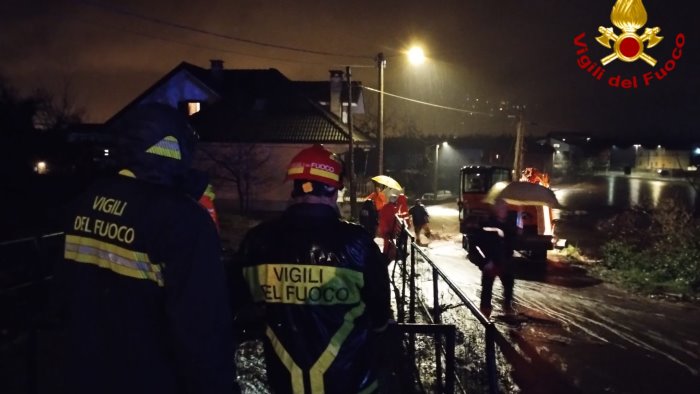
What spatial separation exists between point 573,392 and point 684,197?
35.0 m

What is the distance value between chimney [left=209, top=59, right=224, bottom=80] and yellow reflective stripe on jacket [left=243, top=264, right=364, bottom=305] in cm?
3065

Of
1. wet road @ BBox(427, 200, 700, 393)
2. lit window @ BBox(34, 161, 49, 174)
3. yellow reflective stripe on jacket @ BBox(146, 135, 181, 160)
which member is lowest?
wet road @ BBox(427, 200, 700, 393)

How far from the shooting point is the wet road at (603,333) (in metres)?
5.91

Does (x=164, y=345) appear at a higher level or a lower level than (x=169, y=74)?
lower

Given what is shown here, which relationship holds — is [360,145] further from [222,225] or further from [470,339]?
[470,339]

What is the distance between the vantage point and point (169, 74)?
97.8ft

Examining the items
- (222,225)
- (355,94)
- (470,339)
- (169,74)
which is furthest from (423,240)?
(169,74)

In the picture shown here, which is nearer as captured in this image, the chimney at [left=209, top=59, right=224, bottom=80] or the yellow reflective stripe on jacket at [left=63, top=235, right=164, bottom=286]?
the yellow reflective stripe on jacket at [left=63, top=235, right=164, bottom=286]

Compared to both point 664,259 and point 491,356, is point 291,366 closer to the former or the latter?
point 491,356

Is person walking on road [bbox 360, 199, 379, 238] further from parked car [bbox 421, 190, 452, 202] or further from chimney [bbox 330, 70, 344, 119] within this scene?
parked car [bbox 421, 190, 452, 202]

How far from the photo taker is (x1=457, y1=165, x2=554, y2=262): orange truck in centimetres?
1113

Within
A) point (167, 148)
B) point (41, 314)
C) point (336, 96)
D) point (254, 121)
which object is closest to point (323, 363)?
point (167, 148)

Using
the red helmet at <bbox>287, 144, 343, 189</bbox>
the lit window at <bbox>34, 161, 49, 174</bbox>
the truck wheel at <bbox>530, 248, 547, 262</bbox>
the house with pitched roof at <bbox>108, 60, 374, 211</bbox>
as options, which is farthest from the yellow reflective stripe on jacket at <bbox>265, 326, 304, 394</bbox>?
the lit window at <bbox>34, 161, 49, 174</bbox>

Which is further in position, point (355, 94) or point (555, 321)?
point (355, 94)
